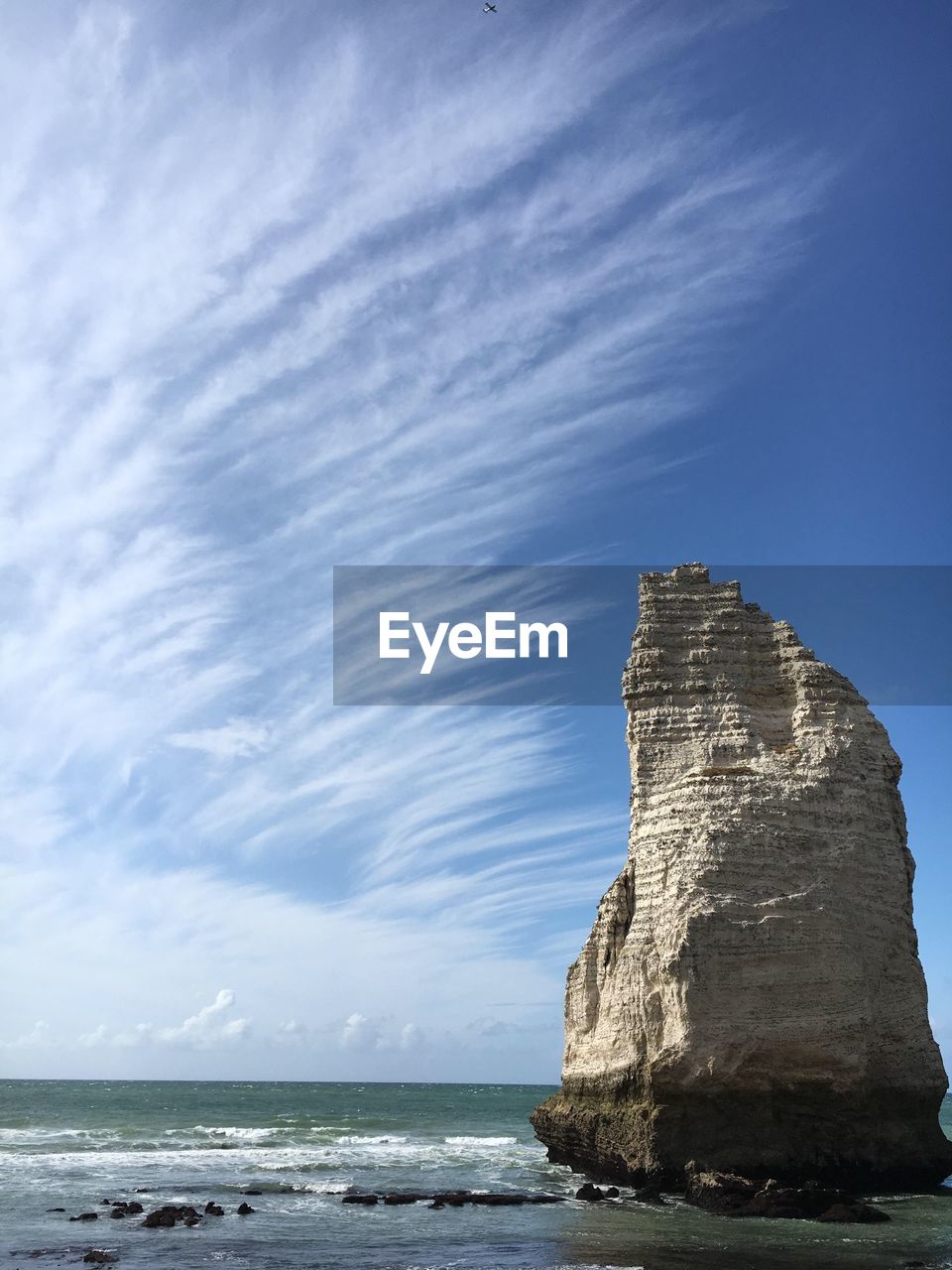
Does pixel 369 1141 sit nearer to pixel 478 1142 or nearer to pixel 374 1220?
pixel 478 1142

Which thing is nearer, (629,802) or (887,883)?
(887,883)

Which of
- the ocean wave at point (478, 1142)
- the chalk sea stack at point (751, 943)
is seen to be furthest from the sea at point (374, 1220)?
the chalk sea stack at point (751, 943)

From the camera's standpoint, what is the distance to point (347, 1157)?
104ft

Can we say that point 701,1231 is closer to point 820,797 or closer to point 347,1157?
point 820,797

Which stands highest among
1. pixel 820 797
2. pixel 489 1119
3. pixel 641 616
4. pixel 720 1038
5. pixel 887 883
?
pixel 641 616

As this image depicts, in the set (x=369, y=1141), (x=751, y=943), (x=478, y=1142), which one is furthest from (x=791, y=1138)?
(x=369, y=1141)

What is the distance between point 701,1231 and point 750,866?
6541mm

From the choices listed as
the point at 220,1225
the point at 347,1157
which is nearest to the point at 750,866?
the point at 220,1225

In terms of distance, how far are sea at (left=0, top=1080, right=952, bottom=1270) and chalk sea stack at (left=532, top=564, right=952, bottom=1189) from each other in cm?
139

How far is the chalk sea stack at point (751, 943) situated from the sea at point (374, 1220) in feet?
4.56

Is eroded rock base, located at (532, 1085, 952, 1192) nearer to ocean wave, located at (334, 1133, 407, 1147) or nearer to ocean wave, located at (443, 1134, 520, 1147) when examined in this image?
ocean wave, located at (443, 1134, 520, 1147)

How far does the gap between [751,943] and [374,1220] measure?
8357 millimetres

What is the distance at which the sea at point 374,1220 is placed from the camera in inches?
611

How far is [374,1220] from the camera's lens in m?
19.4
